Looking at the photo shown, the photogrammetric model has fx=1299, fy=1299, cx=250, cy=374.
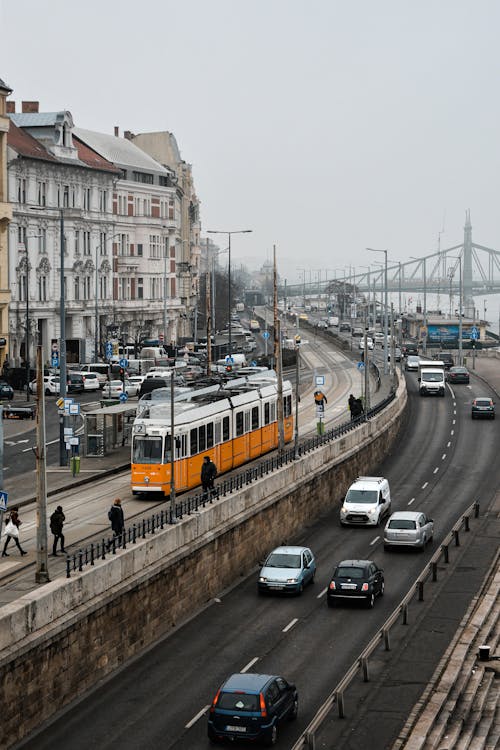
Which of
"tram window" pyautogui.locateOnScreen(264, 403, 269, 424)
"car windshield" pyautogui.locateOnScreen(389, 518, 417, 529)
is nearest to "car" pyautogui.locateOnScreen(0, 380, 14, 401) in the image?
"tram window" pyautogui.locateOnScreen(264, 403, 269, 424)

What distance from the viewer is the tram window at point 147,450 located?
144 feet

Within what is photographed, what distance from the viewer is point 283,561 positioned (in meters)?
42.6

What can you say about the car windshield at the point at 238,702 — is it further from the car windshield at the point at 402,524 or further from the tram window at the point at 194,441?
the car windshield at the point at 402,524

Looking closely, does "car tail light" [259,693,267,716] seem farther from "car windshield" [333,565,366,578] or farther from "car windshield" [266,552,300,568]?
"car windshield" [266,552,300,568]

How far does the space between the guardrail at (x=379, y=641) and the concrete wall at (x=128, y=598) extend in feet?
18.4

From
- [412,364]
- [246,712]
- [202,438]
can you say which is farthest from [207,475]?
[412,364]

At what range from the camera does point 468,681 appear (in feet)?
105

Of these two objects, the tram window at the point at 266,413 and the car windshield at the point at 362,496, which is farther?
the tram window at the point at 266,413

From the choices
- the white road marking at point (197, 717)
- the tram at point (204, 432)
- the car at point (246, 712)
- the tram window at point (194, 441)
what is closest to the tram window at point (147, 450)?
the tram at point (204, 432)

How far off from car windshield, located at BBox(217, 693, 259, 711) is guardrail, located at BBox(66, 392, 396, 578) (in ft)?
16.8

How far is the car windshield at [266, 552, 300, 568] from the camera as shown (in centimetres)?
4234

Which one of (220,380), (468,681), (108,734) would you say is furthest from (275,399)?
(108,734)

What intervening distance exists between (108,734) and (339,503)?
32.2 metres

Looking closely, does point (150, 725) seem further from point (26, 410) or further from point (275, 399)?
point (26, 410)
